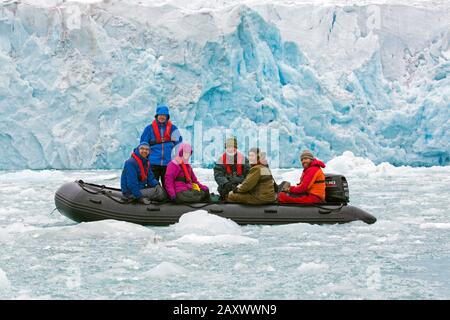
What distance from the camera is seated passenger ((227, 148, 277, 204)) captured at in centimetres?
648

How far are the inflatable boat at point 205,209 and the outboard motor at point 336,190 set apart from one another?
0.69ft

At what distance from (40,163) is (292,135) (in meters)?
9.01

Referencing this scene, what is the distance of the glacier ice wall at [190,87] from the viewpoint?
789 inches

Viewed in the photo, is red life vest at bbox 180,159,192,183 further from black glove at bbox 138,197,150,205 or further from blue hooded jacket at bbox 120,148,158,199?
black glove at bbox 138,197,150,205

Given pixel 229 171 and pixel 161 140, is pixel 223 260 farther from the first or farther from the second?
pixel 161 140

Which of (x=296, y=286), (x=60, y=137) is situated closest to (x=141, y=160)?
(x=296, y=286)

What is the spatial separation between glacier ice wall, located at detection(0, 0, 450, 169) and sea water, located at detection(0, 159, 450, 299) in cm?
1286

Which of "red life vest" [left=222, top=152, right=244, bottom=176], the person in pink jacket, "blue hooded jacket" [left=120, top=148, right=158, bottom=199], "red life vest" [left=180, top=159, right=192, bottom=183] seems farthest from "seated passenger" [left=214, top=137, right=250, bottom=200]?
"blue hooded jacket" [left=120, top=148, right=158, bottom=199]

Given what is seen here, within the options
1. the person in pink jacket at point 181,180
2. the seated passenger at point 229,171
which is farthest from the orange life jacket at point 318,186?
the person in pink jacket at point 181,180

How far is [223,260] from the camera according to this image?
493cm

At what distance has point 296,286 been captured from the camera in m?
4.10

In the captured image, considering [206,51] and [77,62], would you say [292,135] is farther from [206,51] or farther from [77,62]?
[77,62]

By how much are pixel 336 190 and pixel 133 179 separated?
2417 millimetres

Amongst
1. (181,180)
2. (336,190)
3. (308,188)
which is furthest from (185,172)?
(336,190)
